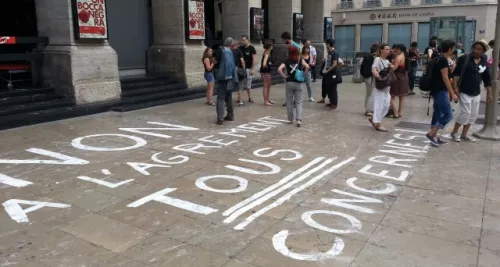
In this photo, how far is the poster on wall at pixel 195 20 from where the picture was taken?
1297cm

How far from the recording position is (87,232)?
12.7 ft

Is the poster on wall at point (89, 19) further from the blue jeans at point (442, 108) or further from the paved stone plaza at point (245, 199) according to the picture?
the blue jeans at point (442, 108)

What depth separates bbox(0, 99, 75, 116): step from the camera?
8.65 m

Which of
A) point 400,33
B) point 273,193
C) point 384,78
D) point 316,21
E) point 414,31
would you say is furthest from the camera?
point 400,33

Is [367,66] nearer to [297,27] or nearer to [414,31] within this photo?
[297,27]

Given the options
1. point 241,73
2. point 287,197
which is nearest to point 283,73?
point 241,73

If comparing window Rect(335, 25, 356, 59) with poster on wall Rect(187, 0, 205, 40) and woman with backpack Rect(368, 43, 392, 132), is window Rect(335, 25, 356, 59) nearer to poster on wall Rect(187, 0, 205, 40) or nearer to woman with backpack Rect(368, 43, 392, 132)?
Result: poster on wall Rect(187, 0, 205, 40)

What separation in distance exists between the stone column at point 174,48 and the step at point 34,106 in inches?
158

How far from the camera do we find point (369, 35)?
3594 cm

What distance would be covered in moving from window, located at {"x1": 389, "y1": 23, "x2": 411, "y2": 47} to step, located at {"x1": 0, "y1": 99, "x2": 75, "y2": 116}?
96.5ft

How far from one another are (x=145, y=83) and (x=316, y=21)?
11.8 meters

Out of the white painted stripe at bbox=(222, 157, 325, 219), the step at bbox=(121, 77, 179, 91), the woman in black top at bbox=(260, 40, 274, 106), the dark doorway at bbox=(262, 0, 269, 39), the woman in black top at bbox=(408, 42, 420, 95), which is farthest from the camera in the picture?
the dark doorway at bbox=(262, 0, 269, 39)

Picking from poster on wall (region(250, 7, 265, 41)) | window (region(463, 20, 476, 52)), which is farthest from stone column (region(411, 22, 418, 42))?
poster on wall (region(250, 7, 265, 41))

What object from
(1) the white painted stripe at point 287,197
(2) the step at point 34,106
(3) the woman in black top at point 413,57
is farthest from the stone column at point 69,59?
(3) the woman in black top at point 413,57
